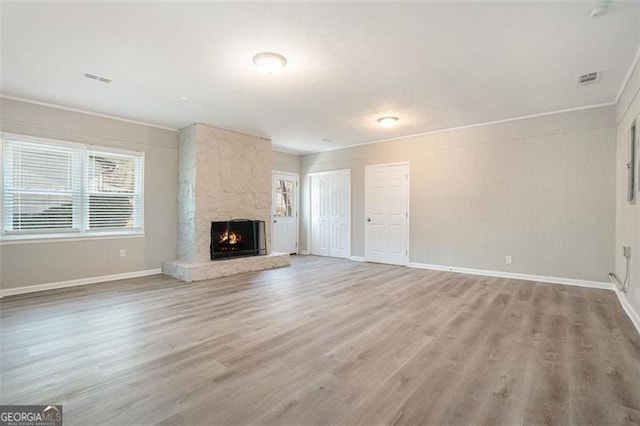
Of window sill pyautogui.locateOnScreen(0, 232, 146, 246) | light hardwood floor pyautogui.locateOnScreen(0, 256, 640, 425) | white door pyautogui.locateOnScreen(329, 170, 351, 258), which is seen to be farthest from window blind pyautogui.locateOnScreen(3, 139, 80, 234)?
white door pyautogui.locateOnScreen(329, 170, 351, 258)

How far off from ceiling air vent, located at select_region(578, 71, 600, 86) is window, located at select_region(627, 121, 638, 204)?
666 mm

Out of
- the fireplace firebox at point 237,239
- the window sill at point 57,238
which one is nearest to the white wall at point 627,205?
the fireplace firebox at point 237,239

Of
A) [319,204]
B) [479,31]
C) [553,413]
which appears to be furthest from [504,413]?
[319,204]

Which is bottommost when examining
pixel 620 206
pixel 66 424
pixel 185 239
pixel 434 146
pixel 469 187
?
pixel 66 424

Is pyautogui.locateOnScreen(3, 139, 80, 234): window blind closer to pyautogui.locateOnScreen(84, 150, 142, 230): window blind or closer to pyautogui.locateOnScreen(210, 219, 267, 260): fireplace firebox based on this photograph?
pyautogui.locateOnScreen(84, 150, 142, 230): window blind

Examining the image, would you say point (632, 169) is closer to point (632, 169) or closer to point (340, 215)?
point (632, 169)

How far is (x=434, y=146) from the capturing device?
6.11 metres

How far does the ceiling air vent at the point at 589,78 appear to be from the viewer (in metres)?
3.52

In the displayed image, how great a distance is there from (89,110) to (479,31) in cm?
545

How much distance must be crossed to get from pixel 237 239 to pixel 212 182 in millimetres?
1239

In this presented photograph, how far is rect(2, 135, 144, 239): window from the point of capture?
4344 mm

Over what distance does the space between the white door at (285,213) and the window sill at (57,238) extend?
10.5ft

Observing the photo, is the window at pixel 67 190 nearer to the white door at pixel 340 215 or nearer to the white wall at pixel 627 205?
the white door at pixel 340 215

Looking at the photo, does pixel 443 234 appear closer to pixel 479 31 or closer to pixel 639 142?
pixel 639 142
